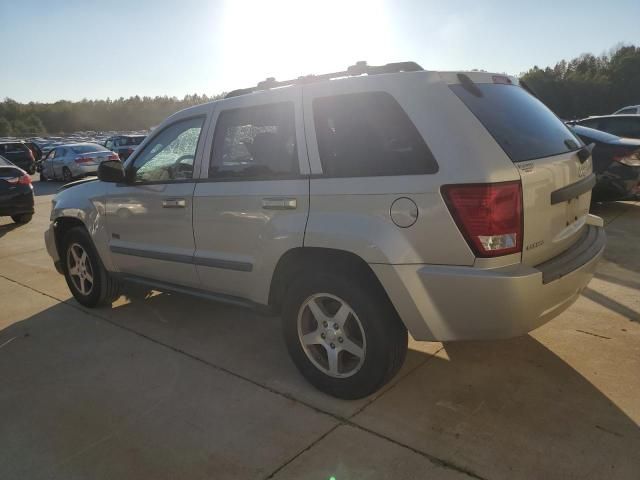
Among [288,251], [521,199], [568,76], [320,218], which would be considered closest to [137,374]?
[288,251]

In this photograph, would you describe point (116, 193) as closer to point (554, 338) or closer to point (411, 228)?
point (411, 228)

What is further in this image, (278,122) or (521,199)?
(278,122)

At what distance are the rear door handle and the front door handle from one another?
831 millimetres

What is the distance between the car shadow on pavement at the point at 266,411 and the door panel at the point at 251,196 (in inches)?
25.9

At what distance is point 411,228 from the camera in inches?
101

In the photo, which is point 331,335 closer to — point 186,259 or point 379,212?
point 379,212

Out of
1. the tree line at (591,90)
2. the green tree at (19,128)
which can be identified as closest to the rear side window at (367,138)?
the tree line at (591,90)

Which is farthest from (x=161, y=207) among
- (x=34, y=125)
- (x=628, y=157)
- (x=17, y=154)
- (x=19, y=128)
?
(x=34, y=125)

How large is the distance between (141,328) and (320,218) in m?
2.34

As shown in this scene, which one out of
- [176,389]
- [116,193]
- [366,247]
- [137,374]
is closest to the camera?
[366,247]

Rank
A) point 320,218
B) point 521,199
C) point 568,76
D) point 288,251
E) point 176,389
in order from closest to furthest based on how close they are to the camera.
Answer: point 521,199 → point 320,218 → point 288,251 → point 176,389 → point 568,76

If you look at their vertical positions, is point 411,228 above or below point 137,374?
above

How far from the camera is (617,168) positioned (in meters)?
7.27

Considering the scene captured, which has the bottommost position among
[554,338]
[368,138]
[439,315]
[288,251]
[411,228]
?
[554,338]
